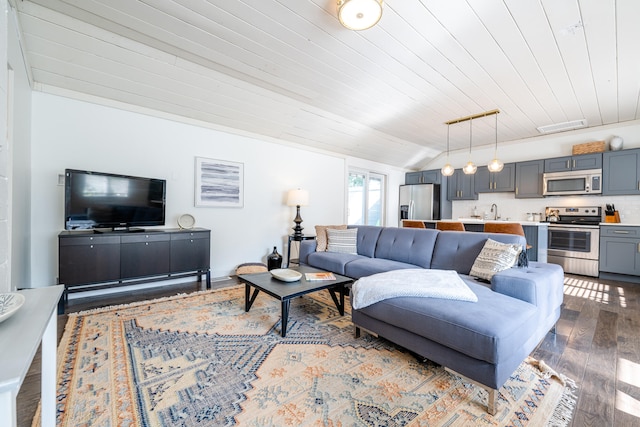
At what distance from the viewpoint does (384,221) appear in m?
6.57

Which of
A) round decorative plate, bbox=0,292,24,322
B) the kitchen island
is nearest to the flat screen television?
round decorative plate, bbox=0,292,24,322

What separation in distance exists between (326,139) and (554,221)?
4338 millimetres

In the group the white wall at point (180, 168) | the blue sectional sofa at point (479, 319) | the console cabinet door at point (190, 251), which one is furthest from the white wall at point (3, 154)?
the white wall at point (180, 168)

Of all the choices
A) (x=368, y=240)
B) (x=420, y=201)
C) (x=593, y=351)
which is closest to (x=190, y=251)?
(x=368, y=240)

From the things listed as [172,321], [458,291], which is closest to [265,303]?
[172,321]

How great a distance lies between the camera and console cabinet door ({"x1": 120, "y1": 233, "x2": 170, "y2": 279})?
9.54ft

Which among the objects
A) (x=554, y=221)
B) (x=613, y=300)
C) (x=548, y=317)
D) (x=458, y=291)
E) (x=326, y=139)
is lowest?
(x=613, y=300)

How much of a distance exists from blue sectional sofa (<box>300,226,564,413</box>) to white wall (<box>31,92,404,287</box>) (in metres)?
2.24

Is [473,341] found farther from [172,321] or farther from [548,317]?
[172,321]

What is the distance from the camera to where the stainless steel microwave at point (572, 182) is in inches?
178

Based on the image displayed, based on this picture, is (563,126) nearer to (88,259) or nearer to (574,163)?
(574,163)

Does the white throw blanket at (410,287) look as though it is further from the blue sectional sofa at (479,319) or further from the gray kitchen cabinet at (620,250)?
the gray kitchen cabinet at (620,250)

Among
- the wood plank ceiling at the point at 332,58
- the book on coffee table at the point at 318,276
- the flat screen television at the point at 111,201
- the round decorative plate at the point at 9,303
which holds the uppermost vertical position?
the wood plank ceiling at the point at 332,58

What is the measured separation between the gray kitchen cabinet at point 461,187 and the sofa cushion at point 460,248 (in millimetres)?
3500
